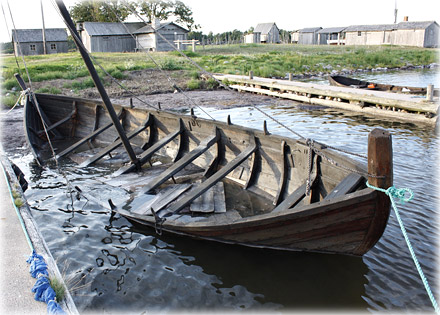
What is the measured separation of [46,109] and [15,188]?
7619 millimetres

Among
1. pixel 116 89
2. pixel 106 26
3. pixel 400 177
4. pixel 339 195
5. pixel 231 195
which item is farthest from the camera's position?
pixel 106 26

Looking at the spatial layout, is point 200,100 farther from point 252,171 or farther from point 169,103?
point 252,171

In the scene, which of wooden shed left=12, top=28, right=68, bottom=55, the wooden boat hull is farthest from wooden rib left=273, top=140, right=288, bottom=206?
wooden shed left=12, top=28, right=68, bottom=55

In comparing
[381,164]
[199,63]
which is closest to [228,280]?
[381,164]

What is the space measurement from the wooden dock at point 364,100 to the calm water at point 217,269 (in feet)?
22.9

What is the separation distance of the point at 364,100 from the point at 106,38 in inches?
1510

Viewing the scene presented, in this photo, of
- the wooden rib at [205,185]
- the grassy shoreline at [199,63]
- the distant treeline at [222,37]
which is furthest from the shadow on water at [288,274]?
the distant treeline at [222,37]

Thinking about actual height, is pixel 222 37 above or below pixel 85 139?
above

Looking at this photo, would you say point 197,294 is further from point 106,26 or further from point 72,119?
point 106,26

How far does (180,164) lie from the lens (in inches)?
292

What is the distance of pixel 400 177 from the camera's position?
8336mm

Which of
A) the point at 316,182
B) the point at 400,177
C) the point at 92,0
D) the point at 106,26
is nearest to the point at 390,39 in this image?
the point at 106,26

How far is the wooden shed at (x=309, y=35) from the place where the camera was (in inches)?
2635

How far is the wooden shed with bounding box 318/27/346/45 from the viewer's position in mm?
62656
